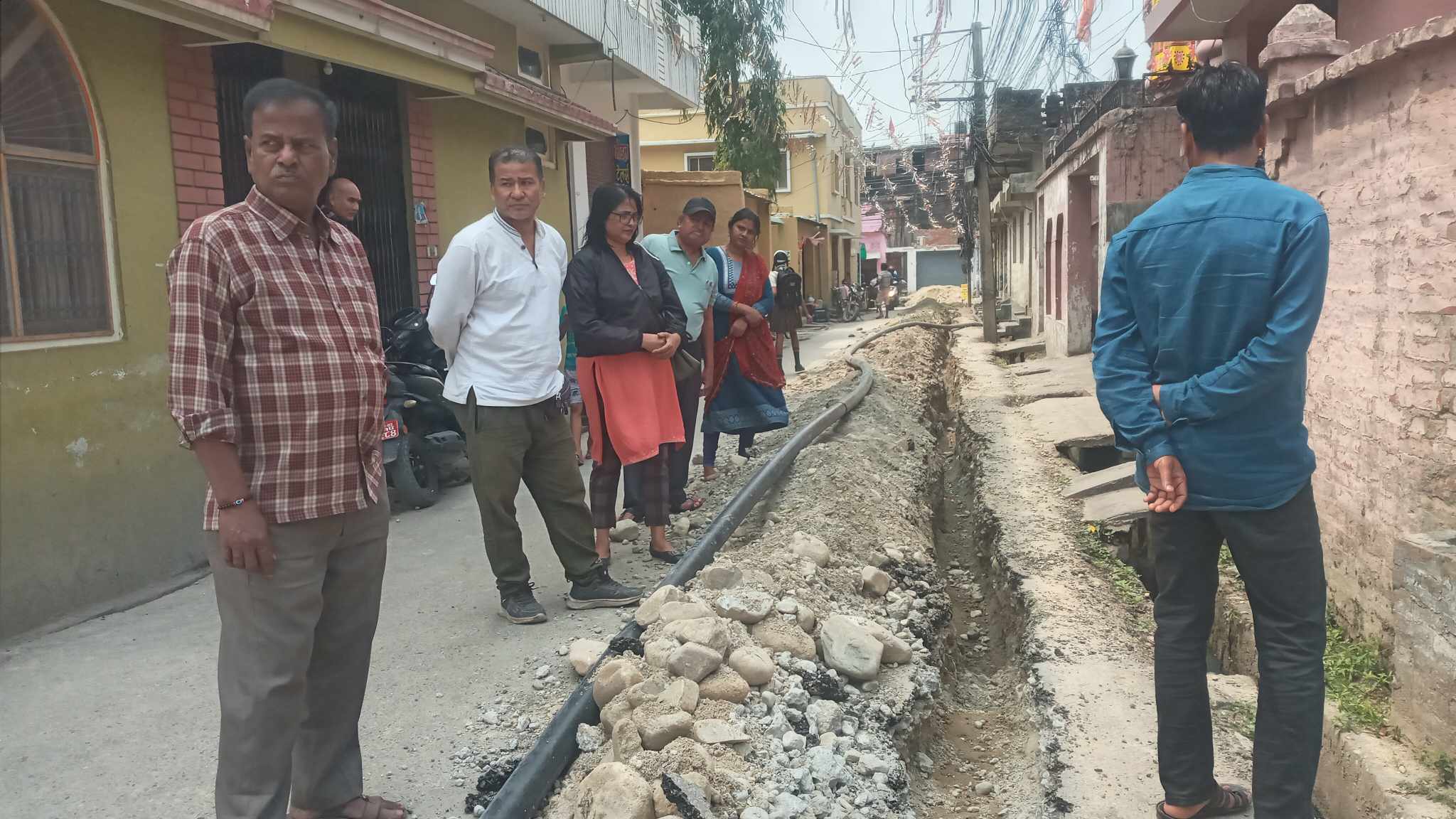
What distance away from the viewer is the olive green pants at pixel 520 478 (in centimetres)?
403

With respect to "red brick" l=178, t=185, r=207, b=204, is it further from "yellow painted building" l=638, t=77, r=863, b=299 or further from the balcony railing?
"yellow painted building" l=638, t=77, r=863, b=299

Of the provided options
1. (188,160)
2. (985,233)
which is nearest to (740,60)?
(188,160)

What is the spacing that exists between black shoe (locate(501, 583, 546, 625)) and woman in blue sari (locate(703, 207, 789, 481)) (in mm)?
2299

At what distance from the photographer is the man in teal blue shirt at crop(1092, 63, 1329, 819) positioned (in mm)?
2340

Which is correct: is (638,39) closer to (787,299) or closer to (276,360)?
(787,299)

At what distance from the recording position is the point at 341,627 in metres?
2.52

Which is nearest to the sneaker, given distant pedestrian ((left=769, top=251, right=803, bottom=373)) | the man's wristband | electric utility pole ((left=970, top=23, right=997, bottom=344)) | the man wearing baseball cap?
the man wearing baseball cap

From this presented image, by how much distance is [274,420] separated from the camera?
90.3 inches

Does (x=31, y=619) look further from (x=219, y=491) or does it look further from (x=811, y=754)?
(x=811, y=754)

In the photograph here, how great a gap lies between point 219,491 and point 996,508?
514 cm

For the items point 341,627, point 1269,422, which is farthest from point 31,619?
point 1269,422

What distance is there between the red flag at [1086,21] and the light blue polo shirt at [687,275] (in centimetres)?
285

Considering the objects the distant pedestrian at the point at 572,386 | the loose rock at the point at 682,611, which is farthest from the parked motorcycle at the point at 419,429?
the loose rock at the point at 682,611

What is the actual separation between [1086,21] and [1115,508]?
341 centimetres
